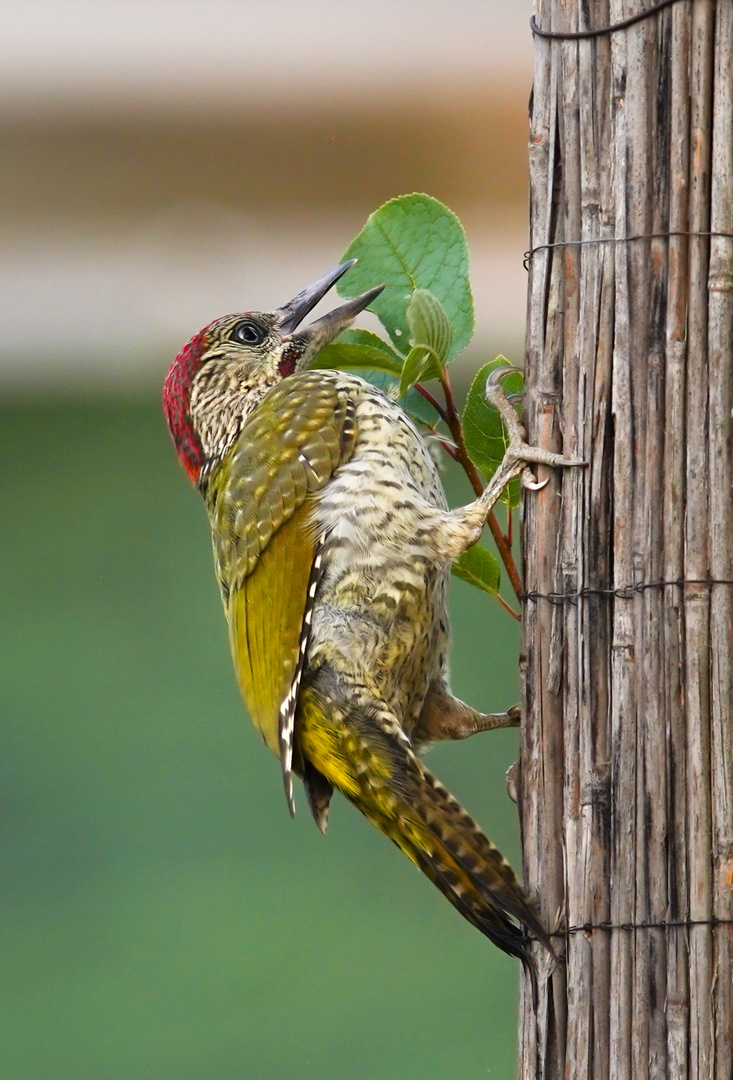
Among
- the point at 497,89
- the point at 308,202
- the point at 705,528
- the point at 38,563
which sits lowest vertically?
the point at 38,563

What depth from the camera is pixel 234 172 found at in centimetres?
646

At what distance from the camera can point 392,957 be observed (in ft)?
17.2

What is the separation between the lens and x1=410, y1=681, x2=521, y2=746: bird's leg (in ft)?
7.61

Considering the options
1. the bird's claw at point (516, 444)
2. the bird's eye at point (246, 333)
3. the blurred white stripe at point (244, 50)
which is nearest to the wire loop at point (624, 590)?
the bird's claw at point (516, 444)

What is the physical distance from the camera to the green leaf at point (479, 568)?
2.14 m

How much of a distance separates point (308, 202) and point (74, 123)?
1.14 m

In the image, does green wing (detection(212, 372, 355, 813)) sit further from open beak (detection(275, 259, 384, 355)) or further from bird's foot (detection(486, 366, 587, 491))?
bird's foot (detection(486, 366, 587, 491))

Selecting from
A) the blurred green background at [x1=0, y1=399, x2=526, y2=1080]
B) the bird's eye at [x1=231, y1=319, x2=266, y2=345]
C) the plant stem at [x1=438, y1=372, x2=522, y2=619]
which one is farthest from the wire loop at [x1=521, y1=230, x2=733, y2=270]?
the blurred green background at [x1=0, y1=399, x2=526, y2=1080]

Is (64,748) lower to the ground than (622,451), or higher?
lower

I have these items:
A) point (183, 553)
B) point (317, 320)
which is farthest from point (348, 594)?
point (183, 553)

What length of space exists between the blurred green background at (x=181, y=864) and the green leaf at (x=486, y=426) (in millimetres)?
3258

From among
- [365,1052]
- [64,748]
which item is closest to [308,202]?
[64,748]

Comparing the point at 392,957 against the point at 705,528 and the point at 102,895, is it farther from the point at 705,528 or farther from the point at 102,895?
the point at 705,528

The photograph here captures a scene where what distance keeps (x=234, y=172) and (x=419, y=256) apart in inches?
185
